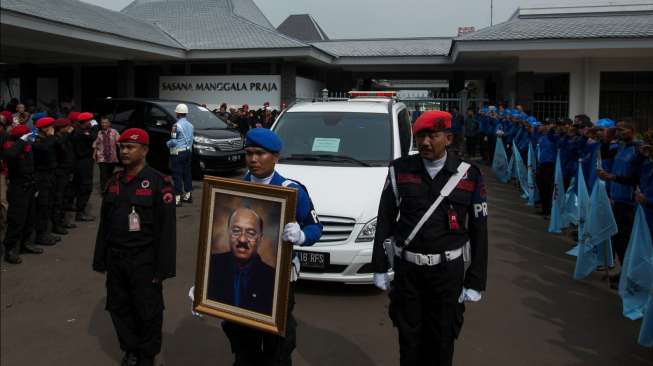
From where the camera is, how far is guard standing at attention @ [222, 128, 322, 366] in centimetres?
321

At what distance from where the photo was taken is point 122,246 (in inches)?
149

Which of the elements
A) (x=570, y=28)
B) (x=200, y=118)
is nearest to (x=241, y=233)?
(x=200, y=118)

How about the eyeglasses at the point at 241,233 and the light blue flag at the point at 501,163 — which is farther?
the light blue flag at the point at 501,163

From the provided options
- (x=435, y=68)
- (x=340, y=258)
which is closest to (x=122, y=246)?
(x=340, y=258)

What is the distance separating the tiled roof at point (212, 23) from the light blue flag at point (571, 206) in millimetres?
12555

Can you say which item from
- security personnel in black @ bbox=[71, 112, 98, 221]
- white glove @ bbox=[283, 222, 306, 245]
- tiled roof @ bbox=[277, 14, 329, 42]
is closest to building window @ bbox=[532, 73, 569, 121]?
security personnel in black @ bbox=[71, 112, 98, 221]

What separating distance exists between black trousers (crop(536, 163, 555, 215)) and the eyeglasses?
777 centimetres

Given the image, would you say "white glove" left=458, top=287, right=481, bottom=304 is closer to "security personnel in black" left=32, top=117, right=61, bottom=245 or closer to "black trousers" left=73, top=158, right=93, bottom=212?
"security personnel in black" left=32, top=117, right=61, bottom=245

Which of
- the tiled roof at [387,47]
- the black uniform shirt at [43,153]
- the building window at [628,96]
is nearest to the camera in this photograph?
the black uniform shirt at [43,153]

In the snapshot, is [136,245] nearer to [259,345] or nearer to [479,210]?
[259,345]

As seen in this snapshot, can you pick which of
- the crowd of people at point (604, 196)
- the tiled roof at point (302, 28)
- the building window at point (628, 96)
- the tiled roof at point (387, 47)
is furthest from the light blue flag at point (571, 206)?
the tiled roof at point (302, 28)

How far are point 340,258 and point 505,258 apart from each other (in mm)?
2929

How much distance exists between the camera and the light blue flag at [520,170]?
11562 mm

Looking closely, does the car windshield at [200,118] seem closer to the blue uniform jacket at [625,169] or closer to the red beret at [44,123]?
the red beret at [44,123]
